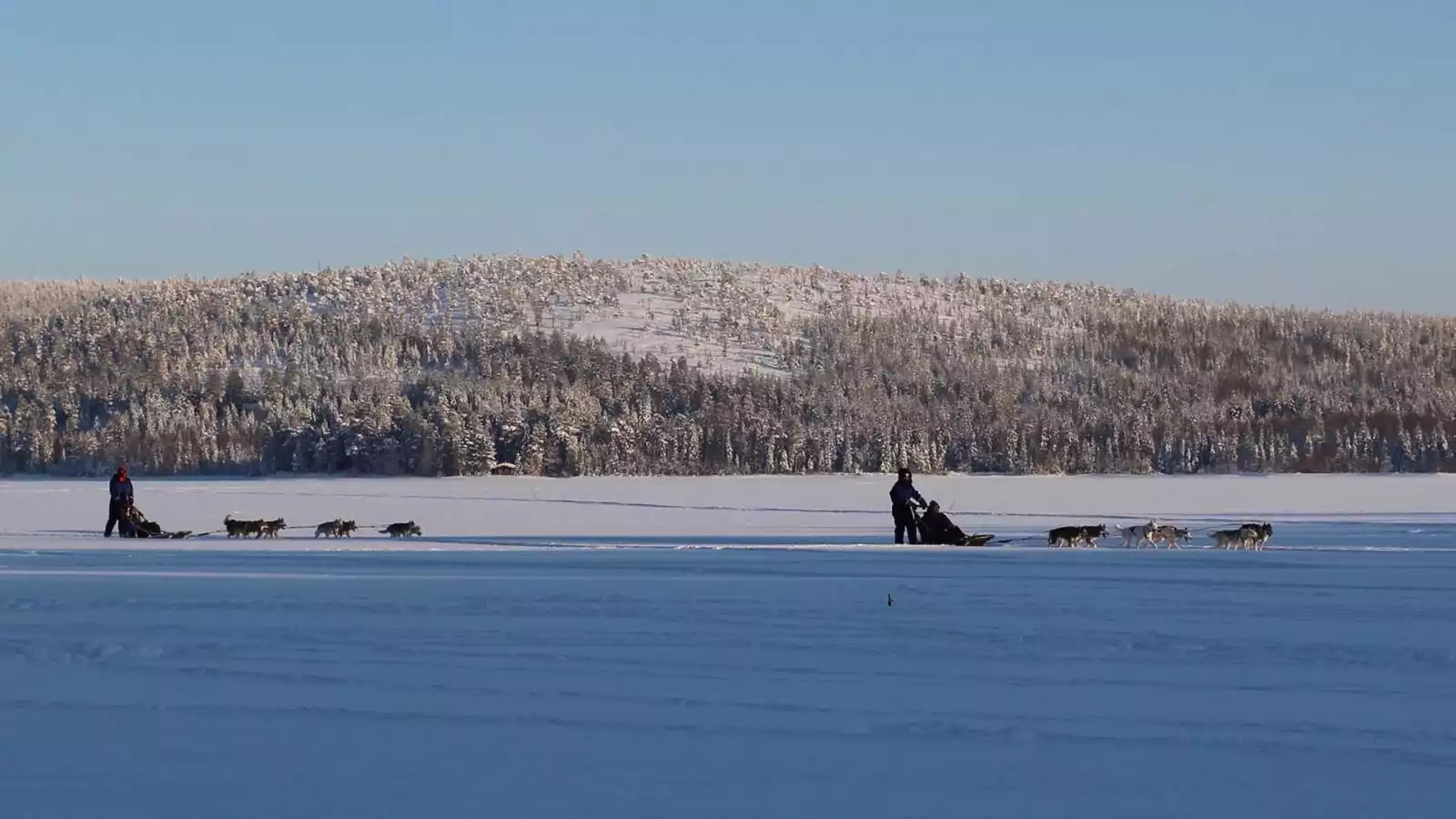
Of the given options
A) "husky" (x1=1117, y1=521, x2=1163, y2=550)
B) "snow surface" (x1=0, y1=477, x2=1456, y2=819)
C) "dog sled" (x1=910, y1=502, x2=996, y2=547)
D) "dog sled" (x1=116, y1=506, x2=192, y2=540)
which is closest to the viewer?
"snow surface" (x1=0, y1=477, x2=1456, y2=819)

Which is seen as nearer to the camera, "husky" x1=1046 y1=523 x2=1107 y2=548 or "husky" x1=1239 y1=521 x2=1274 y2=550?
"husky" x1=1239 y1=521 x2=1274 y2=550

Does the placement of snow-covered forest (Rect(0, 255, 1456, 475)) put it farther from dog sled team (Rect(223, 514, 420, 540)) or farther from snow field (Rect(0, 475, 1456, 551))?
dog sled team (Rect(223, 514, 420, 540))

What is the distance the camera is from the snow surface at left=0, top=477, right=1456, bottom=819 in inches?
246

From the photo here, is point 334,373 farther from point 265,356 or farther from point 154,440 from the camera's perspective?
point 154,440

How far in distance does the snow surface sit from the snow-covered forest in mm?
48577

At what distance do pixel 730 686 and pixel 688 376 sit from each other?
67968 millimetres

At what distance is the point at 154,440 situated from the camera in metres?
67.7

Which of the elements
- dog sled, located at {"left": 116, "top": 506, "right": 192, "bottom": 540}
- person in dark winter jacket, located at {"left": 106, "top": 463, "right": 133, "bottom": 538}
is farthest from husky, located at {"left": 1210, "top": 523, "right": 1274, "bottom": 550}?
person in dark winter jacket, located at {"left": 106, "top": 463, "right": 133, "bottom": 538}

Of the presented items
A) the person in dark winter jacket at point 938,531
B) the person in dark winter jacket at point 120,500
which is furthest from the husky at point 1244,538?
the person in dark winter jacket at point 120,500

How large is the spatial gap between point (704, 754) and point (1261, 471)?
60.0 m

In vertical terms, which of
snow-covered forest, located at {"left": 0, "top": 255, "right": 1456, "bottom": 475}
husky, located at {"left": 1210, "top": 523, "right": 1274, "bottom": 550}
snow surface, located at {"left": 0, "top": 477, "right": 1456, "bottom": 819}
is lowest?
snow surface, located at {"left": 0, "top": 477, "right": 1456, "bottom": 819}

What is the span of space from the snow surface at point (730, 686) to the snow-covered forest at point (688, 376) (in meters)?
48.6

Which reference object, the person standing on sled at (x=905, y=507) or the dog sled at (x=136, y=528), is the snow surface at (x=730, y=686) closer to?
the person standing on sled at (x=905, y=507)

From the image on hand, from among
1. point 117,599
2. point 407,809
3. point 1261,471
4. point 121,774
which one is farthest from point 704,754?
point 1261,471
